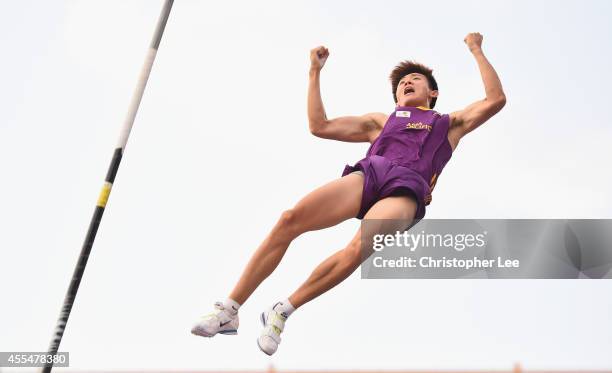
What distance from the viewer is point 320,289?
6.34 meters

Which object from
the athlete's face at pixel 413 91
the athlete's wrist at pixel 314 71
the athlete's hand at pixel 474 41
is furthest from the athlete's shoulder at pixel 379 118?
the athlete's hand at pixel 474 41

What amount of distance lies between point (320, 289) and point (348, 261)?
327 millimetres

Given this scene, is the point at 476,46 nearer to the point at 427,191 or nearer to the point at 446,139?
the point at 446,139

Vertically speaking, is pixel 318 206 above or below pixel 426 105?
below

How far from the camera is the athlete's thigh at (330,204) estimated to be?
6.21 m

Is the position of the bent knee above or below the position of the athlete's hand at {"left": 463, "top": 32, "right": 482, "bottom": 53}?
below

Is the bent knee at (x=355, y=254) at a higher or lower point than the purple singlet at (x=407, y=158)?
lower

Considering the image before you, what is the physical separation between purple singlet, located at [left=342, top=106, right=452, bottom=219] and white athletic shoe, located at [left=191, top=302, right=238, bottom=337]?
1.29m

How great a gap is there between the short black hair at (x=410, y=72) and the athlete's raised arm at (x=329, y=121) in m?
0.50

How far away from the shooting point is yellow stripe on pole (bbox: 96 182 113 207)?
20.4 feet

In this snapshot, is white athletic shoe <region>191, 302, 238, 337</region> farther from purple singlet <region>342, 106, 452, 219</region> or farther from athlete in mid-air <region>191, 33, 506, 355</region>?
purple singlet <region>342, 106, 452, 219</region>

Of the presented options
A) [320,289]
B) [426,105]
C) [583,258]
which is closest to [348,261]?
[320,289]

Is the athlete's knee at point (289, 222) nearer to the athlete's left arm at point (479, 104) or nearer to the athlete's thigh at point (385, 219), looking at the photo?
the athlete's thigh at point (385, 219)

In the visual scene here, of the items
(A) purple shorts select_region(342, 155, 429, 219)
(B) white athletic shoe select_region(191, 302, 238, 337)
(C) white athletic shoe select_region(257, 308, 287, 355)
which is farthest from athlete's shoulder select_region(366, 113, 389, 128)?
(B) white athletic shoe select_region(191, 302, 238, 337)
